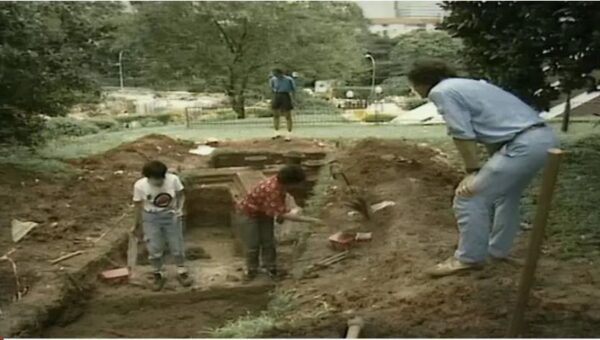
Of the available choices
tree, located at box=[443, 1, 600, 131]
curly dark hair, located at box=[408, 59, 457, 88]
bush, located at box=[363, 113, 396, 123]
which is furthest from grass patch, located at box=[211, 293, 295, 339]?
tree, located at box=[443, 1, 600, 131]

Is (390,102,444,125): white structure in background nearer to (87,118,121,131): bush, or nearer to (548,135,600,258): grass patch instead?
(548,135,600,258): grass patch

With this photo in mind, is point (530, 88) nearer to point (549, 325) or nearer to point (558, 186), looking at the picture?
point (558, 186)

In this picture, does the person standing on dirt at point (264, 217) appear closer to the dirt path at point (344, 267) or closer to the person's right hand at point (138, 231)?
the dirt path at point (344, 267)

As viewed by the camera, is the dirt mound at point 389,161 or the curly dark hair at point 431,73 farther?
the dirt mound at point 389,161

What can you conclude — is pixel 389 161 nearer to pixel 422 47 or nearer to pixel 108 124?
pixel 422 47

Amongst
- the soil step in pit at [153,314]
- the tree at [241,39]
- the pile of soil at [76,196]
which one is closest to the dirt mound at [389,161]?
the pile of soil at [76,196]
